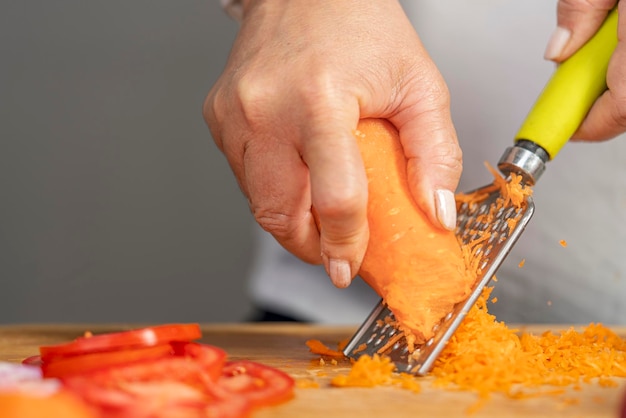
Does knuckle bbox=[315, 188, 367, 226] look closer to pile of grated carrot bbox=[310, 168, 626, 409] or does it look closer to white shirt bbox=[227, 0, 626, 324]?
pile of grated carrot bbox=[310, 168, 626, 409]

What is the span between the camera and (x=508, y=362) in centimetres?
143

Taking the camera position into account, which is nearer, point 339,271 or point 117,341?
point 117,341

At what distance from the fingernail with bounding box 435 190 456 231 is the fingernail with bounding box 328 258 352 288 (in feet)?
0.65

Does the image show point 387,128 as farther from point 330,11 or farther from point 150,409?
point 150,409

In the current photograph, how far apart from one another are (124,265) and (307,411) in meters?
2.98

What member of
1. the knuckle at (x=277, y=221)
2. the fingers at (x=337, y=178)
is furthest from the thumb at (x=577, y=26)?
the knuckle at (x=277, y=221)

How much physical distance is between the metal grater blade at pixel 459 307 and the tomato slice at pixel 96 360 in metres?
0.45

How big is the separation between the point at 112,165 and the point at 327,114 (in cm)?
281

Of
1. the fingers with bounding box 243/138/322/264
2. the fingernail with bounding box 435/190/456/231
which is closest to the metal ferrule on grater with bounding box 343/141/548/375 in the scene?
the fingernail with bounding box 435/190/456/231

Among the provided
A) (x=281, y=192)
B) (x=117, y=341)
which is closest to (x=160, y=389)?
(x=117, y=341)

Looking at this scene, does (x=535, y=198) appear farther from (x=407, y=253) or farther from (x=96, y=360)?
(x=96, y=360)

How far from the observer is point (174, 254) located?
4055 mm

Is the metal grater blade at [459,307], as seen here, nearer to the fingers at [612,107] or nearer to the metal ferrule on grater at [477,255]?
the metal ferrule on grater at [477,255]

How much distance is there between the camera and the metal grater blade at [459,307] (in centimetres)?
145
